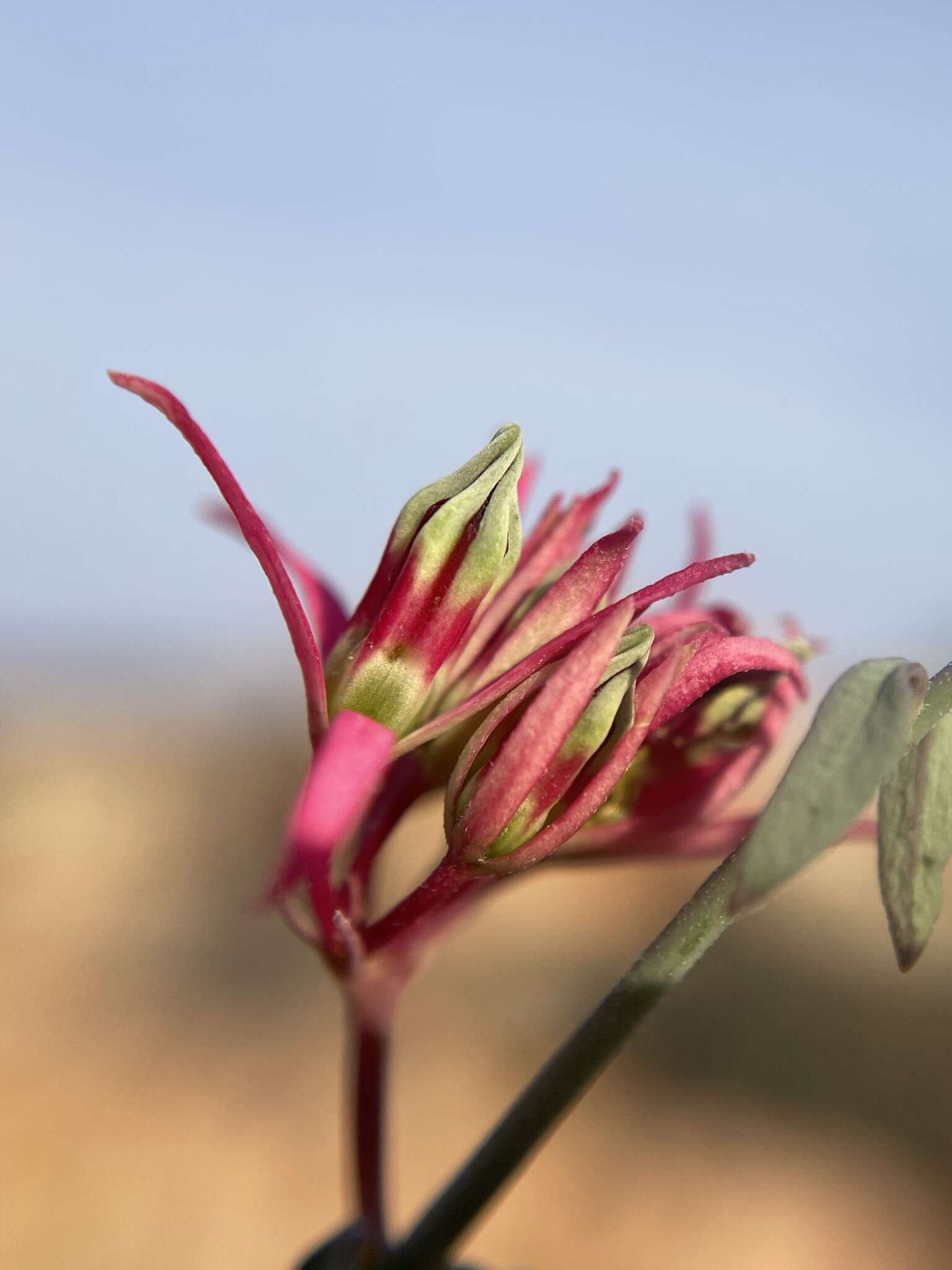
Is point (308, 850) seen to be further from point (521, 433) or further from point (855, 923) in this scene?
point (855, 923)

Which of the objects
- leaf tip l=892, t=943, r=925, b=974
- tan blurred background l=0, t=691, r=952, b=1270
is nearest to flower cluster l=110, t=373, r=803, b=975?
leaf tip l=892, t=943, r=925, b=974

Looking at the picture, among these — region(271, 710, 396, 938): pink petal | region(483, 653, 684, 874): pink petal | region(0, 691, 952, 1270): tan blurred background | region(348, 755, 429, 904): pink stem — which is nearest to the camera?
region(271, 710, 396, 938): pink petal

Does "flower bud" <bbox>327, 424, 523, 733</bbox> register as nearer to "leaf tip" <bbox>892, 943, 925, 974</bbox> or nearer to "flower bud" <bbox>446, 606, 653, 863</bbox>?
"flower bud" <bbox>446, 606, 653, 863</bbox>

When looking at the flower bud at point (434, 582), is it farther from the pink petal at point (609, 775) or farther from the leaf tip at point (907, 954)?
the leaf tip at point (907, 954)

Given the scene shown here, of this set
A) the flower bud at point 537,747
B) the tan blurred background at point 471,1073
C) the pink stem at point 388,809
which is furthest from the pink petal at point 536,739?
the tan blurred background at point 471,1073

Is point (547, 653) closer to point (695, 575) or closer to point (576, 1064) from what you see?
point (695, 575)

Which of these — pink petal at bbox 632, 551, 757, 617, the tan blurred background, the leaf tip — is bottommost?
the tan blurred background
